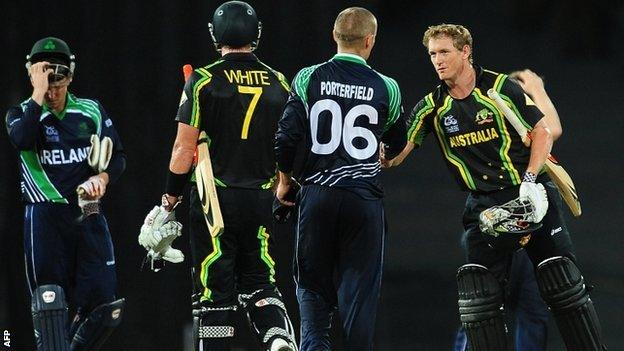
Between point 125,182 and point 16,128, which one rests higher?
point 16,128

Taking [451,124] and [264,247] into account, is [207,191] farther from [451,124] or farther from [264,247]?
[451,124]

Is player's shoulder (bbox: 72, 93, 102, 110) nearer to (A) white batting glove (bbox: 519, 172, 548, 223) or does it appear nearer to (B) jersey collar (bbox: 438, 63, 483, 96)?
(B) jersey collar (bbox: 438, 63, 483, 96)

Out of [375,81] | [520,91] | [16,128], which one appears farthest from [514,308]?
[16,128]

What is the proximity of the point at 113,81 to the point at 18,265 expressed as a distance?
3.89 feet

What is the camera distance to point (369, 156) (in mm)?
4555

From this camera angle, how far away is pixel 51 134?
5.37 meters

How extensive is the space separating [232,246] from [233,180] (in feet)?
0.87

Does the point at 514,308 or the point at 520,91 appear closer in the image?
the point at 520,91

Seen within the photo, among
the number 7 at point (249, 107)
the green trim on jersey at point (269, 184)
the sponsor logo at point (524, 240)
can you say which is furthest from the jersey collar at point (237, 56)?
the sponsor logo at point (524, 240)

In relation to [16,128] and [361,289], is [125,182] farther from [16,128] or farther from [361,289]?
[361,289]

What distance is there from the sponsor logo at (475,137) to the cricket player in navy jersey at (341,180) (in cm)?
46

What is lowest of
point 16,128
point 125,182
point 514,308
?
point 514,308

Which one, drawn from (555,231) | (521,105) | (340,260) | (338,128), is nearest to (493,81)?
(521,105)

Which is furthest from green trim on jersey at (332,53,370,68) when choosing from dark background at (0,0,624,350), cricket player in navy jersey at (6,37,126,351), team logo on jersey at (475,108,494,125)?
dark background at (0,0,624,350)
